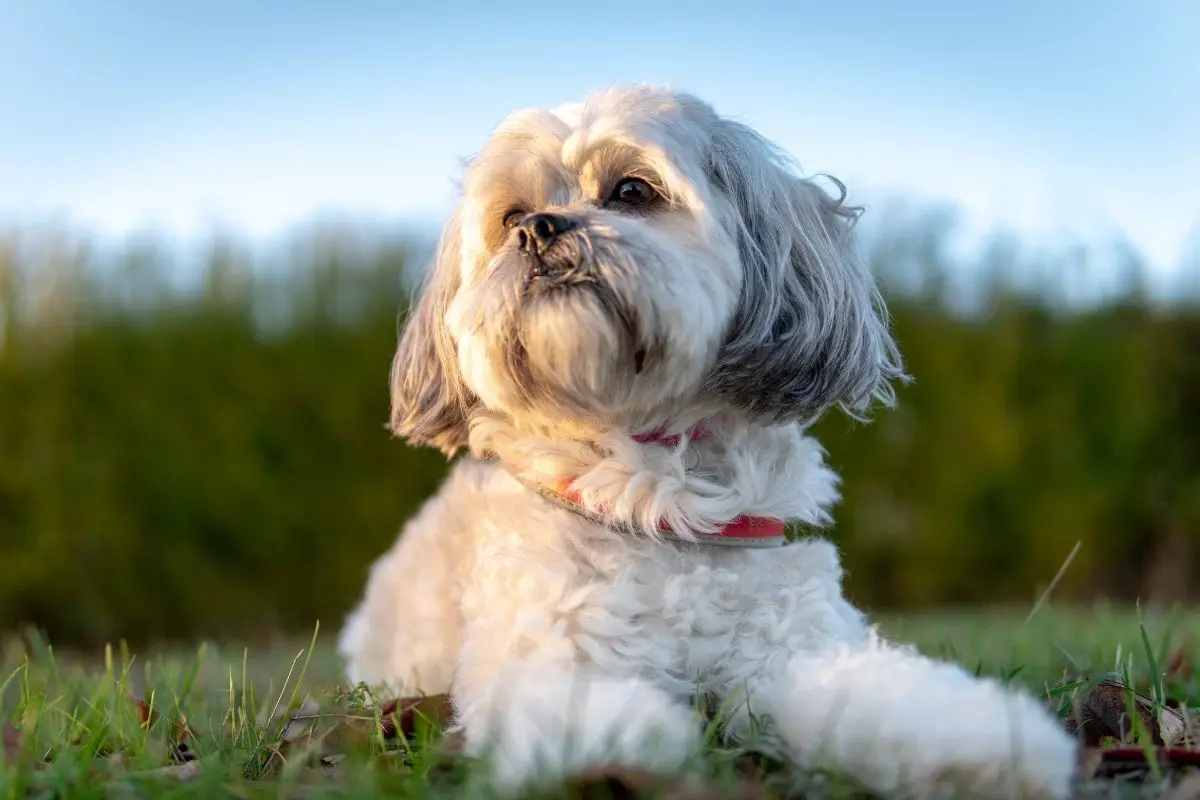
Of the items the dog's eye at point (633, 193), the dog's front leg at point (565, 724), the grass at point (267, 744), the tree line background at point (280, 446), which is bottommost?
the tree line background at point (280, 446)

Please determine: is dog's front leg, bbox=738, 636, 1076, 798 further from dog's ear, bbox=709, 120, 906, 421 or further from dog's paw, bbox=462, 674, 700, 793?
dog's ear, bbox=709, 120, 906, 421

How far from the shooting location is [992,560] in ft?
36.3

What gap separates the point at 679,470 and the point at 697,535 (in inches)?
6.7

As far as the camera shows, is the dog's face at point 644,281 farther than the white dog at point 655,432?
Yes

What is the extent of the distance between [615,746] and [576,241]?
1.16m

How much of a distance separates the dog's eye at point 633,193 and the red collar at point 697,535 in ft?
2.00

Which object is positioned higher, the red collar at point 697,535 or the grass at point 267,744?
the red collar at point 697,535

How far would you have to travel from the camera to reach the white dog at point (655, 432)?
234 centimetres

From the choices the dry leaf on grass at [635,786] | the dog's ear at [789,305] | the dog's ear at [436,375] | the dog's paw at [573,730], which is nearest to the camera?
the dry leaf on grass at [635,786]

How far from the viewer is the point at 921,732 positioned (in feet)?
6.63

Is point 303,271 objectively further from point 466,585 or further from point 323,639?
point 466,585

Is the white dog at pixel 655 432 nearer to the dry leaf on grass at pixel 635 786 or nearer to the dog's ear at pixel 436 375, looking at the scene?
the dog's ear at pixel 436 375

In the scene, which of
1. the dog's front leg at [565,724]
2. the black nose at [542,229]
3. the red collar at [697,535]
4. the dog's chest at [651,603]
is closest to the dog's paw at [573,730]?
the dog's front leg at [565,724]

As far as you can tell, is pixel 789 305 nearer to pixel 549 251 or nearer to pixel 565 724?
pixel 549 251
